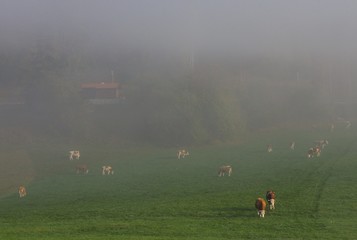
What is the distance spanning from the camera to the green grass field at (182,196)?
55.8 ft

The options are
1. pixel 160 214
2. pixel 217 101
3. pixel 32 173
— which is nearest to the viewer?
pixel 160 214

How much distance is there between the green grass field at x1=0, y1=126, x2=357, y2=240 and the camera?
669 inches

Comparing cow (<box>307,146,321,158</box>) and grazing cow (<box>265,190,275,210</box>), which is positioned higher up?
grazing cow (<box>265,190,275,210</box>)

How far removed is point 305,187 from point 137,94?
29.5 meters

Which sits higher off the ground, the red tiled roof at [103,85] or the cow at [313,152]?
the red tiled roof at [103,85]

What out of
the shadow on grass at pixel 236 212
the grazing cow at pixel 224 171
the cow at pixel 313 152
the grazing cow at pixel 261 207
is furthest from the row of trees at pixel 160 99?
the grazing cow at pixel 261 207

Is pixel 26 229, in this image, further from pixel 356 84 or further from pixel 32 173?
pixel 356 84

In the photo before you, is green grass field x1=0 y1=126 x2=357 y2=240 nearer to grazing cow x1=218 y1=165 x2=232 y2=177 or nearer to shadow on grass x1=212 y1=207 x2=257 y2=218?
shadow on grass x1=212 y1=207 x2=257 y2=218

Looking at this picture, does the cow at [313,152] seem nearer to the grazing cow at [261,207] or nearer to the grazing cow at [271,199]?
the grazing cow at [271,199]

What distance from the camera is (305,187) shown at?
2325 centimetres

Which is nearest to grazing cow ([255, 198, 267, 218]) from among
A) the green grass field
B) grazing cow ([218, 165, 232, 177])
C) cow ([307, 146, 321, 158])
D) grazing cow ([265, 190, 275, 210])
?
the green grass field

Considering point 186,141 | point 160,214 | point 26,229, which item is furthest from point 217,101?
point 26,229

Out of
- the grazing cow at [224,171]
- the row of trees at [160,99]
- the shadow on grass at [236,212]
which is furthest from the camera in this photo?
the row of trees at [160,99]

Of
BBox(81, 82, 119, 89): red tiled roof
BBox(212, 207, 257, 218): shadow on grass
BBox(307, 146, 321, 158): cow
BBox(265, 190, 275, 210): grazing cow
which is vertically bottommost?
BBox(307, 146, 321, 158): cow
